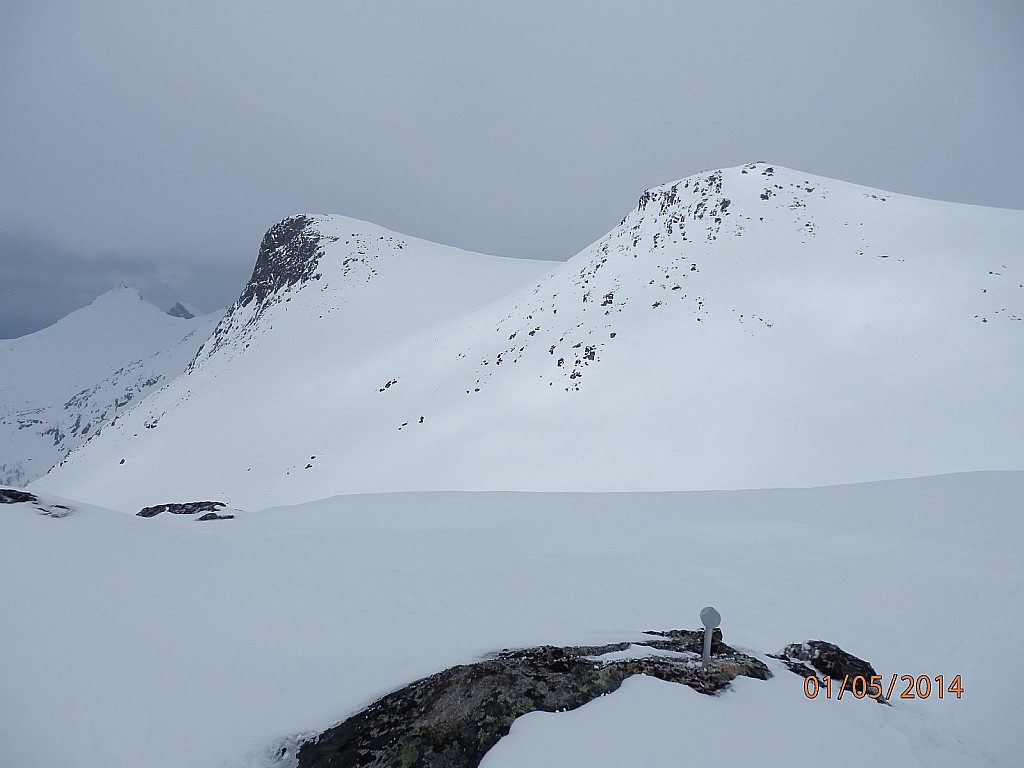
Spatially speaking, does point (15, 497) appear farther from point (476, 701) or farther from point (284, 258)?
point (284, 258)

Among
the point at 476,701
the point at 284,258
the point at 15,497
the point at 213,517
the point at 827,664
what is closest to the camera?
the point at 476,701

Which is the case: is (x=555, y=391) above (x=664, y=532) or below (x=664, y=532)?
above

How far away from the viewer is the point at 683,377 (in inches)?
1073

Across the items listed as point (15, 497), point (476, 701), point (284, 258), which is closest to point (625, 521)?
point (476, 701)

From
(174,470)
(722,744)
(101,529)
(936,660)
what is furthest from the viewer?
(174,470)

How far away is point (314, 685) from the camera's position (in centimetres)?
496

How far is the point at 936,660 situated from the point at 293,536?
1160 cm

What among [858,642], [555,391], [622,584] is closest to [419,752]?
[622,584]

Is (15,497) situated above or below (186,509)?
above

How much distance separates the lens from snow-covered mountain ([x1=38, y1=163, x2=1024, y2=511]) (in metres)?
21.5

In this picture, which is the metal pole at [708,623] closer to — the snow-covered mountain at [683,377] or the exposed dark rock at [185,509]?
the exposed dark rock at [185,509]

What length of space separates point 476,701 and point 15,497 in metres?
10.7

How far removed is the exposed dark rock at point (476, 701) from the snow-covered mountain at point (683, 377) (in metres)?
16.9

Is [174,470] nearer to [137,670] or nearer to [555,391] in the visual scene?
[555,391]
